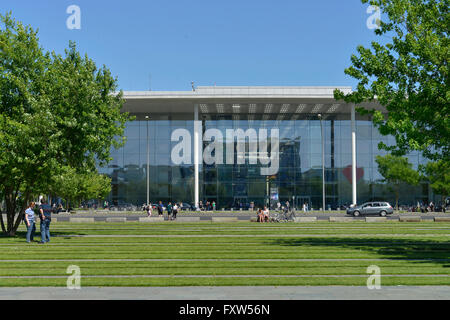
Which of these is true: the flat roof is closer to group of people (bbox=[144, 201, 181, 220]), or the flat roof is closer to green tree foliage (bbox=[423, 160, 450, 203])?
green tree foliage (bbox=[423, 160, 450, 203])

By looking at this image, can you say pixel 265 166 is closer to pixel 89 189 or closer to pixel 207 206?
pixel 207 206

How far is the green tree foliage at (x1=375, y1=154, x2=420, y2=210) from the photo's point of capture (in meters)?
66.3

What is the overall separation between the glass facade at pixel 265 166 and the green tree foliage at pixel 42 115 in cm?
4359

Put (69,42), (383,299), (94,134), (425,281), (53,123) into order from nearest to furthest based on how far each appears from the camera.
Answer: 1. (383,299)
2. (425,281)
3. (53,123)
4. (94,134)
5. (69,42)

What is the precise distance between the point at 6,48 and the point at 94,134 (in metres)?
5.86

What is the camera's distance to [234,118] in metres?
72.4

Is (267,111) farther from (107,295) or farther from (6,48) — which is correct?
(107,295)

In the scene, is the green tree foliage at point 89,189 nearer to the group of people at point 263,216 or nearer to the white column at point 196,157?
the white column at point 196,157

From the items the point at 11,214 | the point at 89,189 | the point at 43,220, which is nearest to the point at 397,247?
the point at 43,220

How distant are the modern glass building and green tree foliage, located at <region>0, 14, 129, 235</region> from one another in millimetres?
43139

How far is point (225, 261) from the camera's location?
15188 mm

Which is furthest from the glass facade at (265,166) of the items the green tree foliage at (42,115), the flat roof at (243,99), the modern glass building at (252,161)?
the green tree foliage at (42,115)

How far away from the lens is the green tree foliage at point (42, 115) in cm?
2347

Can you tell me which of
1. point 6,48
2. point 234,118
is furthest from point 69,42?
point 234,118
